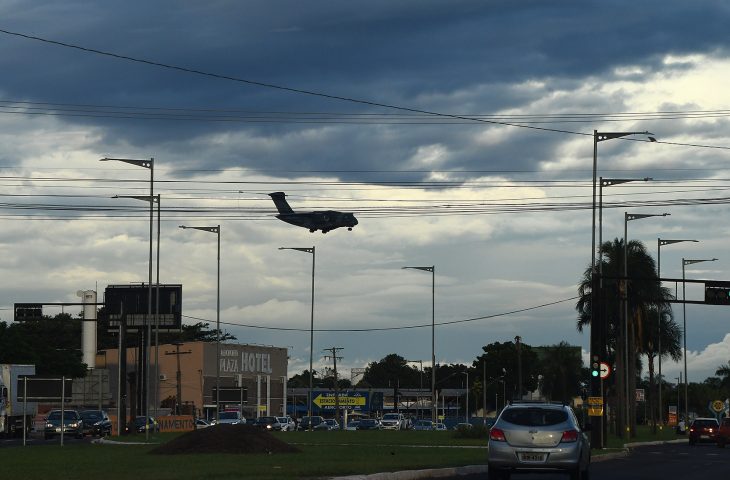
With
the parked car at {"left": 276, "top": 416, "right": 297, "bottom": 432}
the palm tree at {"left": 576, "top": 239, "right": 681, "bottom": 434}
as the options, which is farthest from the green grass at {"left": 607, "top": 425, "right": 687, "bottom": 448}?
the parked car at {"left": 276, "top": 416, "right": 297, "bottom": 432}

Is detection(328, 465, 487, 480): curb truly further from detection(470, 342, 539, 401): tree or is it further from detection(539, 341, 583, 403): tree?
detection(470, 342, 539, 401): tree

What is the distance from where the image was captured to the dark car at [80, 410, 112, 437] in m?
73.6

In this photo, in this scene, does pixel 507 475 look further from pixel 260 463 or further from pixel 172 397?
pixel 172 397

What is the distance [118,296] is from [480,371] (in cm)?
8412

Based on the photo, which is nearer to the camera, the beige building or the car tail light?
the car tail light

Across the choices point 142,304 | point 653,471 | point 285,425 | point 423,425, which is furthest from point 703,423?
point 142,304

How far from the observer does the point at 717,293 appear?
187 feet

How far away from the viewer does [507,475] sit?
25.4 metres

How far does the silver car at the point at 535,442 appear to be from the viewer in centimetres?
2458

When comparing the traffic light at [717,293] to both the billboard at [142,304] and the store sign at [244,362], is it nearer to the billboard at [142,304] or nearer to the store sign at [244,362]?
the billboard at [142,304]

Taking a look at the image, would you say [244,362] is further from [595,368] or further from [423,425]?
[595,368]

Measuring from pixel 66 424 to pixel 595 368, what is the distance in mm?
32524

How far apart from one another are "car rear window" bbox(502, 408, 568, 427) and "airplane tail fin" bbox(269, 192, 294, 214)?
127 ft

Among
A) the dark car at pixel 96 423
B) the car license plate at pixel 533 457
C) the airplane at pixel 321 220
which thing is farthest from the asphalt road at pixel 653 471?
the dark car at pixel 96 423
